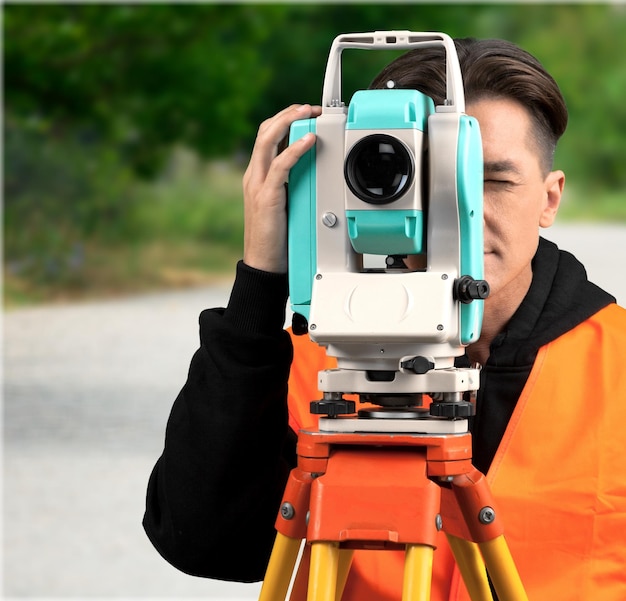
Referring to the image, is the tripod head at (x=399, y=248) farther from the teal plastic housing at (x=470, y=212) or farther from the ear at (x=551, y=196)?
the ear at (x=551, y=196)

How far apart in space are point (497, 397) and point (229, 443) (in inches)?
19.8

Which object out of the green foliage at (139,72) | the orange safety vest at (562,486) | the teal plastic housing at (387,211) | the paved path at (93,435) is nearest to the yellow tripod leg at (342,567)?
the orange safety vest at (562,486)

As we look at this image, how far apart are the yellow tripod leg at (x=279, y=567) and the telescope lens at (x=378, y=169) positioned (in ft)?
1.70

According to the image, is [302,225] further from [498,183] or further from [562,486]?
[562,486]

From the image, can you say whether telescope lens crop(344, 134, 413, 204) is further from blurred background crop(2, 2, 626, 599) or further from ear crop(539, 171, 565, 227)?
blurred background crop(2, 2, 626, 599)

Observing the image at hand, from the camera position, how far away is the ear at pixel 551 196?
222 centimetres

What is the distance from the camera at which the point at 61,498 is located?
7.50 m

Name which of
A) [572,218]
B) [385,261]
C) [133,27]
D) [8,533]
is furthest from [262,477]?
[572,218]

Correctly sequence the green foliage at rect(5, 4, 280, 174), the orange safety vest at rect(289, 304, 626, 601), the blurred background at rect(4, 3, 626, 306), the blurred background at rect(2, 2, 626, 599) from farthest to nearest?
the blurred background at rect(4, 3, 626, 306)
the green foliage at rect(5, 4, 280, 174)
the blurred background at rect(2, 2, 626, 599)
the orange safety vest at rect(289, 304, 626, 601)

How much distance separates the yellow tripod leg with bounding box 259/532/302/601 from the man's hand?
420mm

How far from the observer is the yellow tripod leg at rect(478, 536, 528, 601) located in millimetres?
1799

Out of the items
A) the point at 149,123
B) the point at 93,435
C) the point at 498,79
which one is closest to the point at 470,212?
the point at 498,79

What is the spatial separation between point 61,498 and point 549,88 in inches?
231

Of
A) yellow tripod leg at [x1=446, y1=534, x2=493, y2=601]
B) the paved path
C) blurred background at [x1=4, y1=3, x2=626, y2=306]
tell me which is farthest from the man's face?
blurred background at [x1=4, y1=3, x2=626, y2=306]
